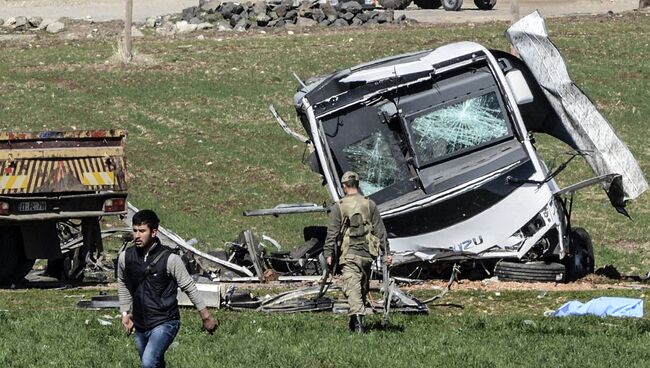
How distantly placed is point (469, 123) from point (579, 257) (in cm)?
219

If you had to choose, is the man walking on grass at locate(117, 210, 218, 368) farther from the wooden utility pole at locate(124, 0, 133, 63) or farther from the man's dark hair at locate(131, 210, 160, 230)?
the wooden utility pole at locate(124, 0, 133, 63)

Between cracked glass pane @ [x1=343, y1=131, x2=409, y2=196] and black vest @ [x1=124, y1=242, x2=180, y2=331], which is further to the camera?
cracked glass pane @ [x1=343, y1=131, x2=409, y2=196]

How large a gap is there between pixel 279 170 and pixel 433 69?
33.0 feet

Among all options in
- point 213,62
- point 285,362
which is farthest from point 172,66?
point 285,362

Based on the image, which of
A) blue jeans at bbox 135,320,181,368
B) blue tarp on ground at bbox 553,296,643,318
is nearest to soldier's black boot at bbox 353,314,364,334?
blue tarp on ground at bbox 553,296,643,318

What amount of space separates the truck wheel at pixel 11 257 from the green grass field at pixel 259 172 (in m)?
1.22

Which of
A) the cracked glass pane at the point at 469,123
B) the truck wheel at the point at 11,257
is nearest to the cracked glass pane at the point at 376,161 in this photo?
the cracked glass pane at the point at 469,123

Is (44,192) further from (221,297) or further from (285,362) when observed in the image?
(285,362)

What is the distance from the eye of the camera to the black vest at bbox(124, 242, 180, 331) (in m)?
10.3

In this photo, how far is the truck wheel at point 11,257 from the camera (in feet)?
58.2

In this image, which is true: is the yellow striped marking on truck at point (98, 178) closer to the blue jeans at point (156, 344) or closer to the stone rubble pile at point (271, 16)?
the blue jeans at point (156, 344)

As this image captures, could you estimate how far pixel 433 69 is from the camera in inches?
675

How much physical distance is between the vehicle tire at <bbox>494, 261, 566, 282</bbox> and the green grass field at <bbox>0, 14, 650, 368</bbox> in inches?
32.4

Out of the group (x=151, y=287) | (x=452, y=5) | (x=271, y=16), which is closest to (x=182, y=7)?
(x=271, y=16)
